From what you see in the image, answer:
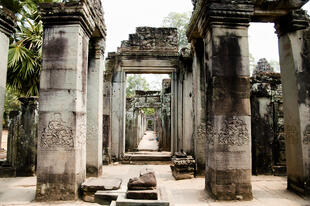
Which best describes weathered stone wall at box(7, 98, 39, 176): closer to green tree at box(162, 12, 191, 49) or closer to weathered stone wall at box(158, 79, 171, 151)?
weathered stone wall at box(158, 79, 171, 151)

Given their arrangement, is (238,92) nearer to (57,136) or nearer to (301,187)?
(301,187)

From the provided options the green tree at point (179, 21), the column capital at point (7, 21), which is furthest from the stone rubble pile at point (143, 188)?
the green tree at point (179, 21)

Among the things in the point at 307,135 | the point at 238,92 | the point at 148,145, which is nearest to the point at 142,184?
the point at 238,92

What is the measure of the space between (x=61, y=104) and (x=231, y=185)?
11.4 feet

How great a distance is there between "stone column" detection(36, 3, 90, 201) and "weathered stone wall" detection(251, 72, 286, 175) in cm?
480

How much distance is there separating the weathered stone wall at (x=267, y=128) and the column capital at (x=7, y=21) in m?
6.17

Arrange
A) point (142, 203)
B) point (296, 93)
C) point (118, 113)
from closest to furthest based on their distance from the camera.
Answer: point (142, 203) → point (296, 93) → point (118, 113)

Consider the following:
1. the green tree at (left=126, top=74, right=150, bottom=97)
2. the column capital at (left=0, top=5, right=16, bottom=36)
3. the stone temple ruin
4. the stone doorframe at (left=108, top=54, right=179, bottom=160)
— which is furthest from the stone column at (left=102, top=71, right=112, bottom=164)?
the green tree at (left=126, top=74, right=150, bottom=97)

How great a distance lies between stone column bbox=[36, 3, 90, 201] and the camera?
3.94 meters

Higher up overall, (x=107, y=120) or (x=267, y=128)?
(x=107, y=120)

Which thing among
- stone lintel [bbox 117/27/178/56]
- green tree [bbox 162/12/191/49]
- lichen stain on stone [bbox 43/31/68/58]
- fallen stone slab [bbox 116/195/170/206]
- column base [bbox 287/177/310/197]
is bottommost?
column base [bbox 287/177/310/197]

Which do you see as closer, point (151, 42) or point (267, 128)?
point (267, 128)

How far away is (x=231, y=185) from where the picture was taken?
4.02m

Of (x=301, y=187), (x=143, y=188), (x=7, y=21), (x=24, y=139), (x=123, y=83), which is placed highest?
(x=7, y=21)
